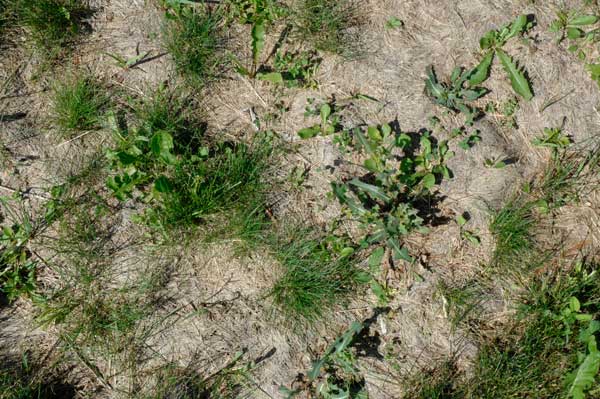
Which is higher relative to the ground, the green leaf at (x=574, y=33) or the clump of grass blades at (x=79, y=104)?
the green leaf at (x=574, y=33)

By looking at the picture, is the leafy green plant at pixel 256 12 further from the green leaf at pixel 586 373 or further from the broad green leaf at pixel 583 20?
the green leaf at pixel 586 373

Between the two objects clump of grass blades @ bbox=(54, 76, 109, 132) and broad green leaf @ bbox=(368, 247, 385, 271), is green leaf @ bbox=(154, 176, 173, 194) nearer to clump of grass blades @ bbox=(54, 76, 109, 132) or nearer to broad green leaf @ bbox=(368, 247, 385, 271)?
clump of grass blades @ bbox=(54, 76, 109, 132)

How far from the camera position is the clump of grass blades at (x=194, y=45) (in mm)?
3223

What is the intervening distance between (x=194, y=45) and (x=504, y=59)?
173 centimetres

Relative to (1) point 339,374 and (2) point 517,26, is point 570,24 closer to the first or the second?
(2) point 517,26

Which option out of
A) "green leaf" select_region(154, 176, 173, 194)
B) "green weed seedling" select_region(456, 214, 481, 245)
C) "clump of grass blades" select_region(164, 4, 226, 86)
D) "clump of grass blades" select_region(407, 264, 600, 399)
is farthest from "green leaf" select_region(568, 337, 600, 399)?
"clump of grass blades" select_region(164, 4, 226, 86)

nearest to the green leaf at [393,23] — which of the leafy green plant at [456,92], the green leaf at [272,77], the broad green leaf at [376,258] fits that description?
the leafy green plant at [456,92]

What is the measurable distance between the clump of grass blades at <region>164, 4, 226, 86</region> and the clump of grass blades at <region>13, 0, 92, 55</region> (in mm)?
522

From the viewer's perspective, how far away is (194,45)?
323 centimetres

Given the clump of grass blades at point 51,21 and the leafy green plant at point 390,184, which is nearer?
the leafy green plant at point 390,184

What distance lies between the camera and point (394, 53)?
3.33 m

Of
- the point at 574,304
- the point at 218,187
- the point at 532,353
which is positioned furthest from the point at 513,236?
the point at 218,187

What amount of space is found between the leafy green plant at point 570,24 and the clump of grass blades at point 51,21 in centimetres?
270

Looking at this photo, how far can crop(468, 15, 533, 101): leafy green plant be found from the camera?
129 inches
